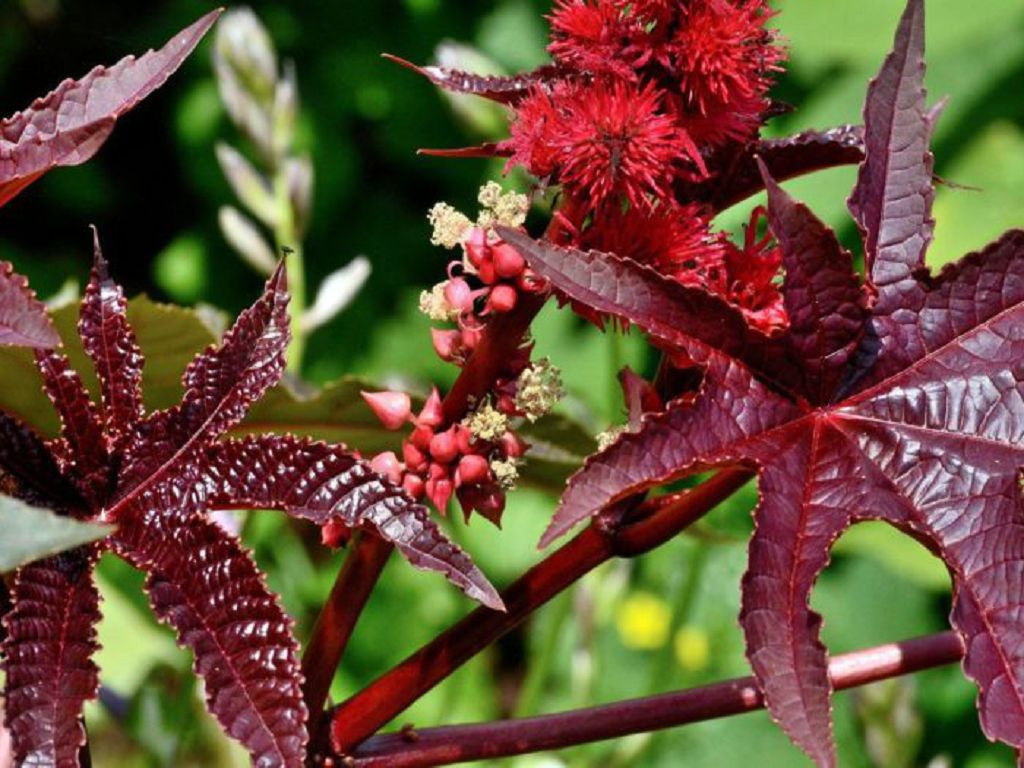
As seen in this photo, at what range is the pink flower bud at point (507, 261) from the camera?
0.49m

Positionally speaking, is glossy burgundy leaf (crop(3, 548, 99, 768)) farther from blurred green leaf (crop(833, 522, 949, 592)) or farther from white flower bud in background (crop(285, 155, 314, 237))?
blurred green leaf (crop(833, 522, 949, 592))

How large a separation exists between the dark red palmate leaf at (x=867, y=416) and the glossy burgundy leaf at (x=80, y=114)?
140 mm

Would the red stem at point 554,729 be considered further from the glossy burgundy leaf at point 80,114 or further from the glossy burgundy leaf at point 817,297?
the glossy burgundy leaf at point 80,114

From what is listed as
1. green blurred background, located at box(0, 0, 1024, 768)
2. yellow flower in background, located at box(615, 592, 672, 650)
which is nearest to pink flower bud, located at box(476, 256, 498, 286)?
green blurred background, located at box(0, 0, 1024, 768)

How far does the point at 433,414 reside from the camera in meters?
0.52

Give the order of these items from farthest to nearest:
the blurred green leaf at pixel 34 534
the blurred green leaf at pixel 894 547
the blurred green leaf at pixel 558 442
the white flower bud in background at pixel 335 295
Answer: the blurred green leaf at pixel 894 547 → the white flower bud in background at pixel 335 295 → the blurred green leaf at pixel 558 442 → the blurred green leaf at pixel 34 534

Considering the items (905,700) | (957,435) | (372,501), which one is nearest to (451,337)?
(372,501)

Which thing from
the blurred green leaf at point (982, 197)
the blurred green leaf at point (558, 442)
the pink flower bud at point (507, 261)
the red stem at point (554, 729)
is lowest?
the red stem at point (554, 729)

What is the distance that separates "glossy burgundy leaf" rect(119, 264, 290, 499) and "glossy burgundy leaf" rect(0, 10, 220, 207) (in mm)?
78

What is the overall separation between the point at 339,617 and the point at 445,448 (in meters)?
0.09

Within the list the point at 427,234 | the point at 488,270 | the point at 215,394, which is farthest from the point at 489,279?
the point at 427,234

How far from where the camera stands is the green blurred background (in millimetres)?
1651

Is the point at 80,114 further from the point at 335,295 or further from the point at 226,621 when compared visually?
the point at 335,295

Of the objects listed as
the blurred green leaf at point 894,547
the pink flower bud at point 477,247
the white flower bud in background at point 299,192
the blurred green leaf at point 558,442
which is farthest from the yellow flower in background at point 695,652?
the pink flower bud at point 477,247
